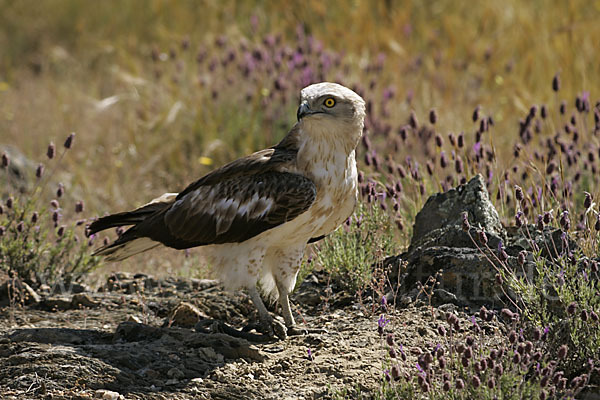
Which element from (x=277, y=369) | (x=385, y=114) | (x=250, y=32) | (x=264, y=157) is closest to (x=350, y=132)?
(x=264, y=157)

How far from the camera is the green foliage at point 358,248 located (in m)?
4.93

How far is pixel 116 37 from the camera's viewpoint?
38.3 ft

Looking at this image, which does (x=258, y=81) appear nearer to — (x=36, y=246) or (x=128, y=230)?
(x=36, y=246)

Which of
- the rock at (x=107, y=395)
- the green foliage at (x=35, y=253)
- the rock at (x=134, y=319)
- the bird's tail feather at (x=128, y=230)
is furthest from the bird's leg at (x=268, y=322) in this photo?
the green foliage at (x=35, y=253)

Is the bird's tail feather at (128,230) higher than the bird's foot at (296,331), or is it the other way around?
the bird's tail feather at (128,230)

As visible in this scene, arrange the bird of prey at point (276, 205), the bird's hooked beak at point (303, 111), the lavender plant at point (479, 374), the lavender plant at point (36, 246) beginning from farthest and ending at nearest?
the lavender plant at point (36, 246) → the bird of prey at point (276, 205) → the bird's hooked beak at point (303, 111) → the lavender plant at point (479, 374)

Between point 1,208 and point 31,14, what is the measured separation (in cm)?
801

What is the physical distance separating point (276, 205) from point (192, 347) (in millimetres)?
844

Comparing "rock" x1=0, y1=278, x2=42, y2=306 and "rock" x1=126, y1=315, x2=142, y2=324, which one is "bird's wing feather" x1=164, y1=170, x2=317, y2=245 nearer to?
"rock" x1=126, y1=315, x2=142, y2=324

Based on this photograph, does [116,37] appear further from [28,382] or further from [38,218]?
[28,382]

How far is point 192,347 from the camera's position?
4.23m

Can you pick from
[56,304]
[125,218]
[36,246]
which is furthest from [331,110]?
[36,246]

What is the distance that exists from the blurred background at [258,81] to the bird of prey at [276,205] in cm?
99

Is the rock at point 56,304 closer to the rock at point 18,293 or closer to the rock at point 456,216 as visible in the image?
the rock at point 18,293
